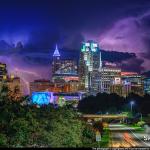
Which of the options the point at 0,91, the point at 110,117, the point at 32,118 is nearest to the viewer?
the point at 32,118

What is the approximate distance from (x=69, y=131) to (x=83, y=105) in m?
148

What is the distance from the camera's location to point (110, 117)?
166 m

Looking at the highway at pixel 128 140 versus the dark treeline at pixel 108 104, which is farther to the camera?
the dark treeline at pixel 108 104

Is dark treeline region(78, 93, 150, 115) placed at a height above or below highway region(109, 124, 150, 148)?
above

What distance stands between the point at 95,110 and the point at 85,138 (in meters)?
132

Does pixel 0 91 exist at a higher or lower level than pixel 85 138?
higher

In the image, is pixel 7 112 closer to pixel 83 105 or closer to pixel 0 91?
pixel 0 91

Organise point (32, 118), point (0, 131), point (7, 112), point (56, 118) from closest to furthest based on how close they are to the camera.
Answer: point (0, 131), point (7, 112), point (32, 118), point (56, 118)

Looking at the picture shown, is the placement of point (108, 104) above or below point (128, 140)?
above

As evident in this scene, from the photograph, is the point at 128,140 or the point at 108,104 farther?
the point at 108,104

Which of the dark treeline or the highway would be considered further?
the dark treeline

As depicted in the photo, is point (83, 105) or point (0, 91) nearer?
point (0, 91)

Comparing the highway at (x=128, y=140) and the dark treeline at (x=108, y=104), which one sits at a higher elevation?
the dark treeline at (x=108, y=104)

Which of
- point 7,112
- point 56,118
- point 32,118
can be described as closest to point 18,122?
point 7,112
